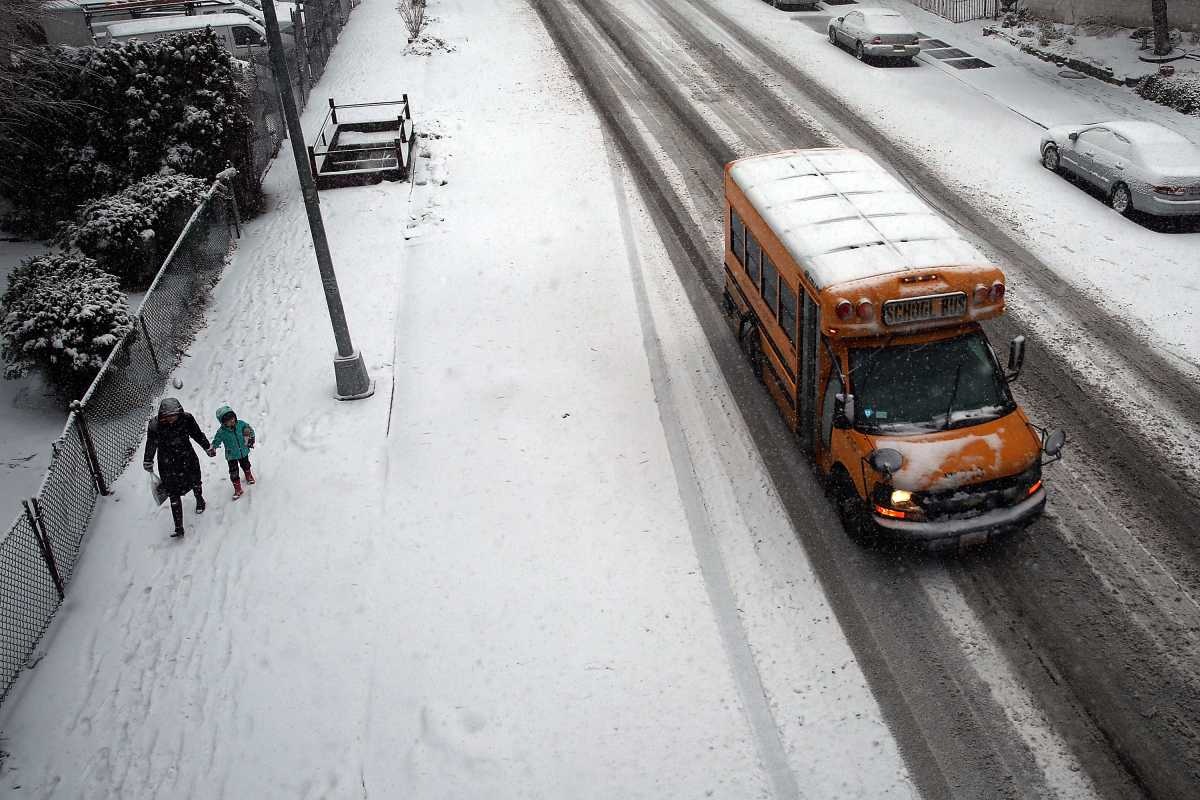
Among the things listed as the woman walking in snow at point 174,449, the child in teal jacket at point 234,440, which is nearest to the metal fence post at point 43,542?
the woman walking in snow at point 174,449

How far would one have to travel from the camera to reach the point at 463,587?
9242 mm

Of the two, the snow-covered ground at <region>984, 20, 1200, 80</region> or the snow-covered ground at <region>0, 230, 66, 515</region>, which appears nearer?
the snow-covered ground at <region>0, 230, 66, 515</region>

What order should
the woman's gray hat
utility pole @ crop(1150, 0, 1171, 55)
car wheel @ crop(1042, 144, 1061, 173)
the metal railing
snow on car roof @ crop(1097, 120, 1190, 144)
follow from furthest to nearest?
the metal railing
utility pole @ crop(1150, 0, 1171, 55)
car wheel @ crop(1042, 144, 1061, 173)
snow on car roof @ crop(1097, 120, 1190, 144)
the woman's gray hat

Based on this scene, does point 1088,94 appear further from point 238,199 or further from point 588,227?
point 238,199

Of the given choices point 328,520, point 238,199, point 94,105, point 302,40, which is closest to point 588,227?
point 238,199

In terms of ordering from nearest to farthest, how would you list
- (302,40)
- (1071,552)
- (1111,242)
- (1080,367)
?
(1071,552)
(1080,367)
(1111,242)
(302,40)

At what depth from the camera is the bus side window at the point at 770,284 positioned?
10898 millimetres

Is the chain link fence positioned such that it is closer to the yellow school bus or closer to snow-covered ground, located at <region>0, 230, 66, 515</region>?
snow-covered ground, located at <region>0, 230, 66, 515</region>

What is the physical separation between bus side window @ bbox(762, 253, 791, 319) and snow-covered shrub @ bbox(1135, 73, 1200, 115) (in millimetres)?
15975

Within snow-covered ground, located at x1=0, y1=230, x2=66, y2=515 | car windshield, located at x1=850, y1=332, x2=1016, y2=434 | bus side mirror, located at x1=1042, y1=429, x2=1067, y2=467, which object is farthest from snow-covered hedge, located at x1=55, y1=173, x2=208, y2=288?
bus side mirror, located at x1=1042, y1=429, x2=1067, y2=467

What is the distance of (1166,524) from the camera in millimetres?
9414

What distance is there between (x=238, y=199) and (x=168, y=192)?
7.70 feet

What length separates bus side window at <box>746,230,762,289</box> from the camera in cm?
1165

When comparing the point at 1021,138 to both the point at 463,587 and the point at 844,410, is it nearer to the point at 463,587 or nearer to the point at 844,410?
the point at 844,410
